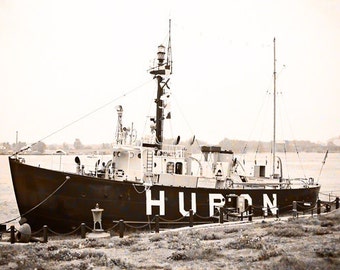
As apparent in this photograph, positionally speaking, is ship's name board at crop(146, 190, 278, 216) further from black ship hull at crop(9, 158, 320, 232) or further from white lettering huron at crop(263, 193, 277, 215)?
white lettering huron at crop(263, 193, 277, 215)

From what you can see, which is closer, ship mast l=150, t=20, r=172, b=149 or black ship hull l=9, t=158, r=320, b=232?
black ship hull l=9, t=158, r=320, b=232

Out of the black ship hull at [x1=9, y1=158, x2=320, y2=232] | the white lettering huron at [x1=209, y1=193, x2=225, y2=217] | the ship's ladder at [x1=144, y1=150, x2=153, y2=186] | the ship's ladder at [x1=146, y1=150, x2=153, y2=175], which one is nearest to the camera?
the black ship hull at [x1=9, y1=158, x2=320, y2=232]

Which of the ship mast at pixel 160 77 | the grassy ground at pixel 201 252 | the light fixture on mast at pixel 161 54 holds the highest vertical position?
the light fixture on mast at pixel 161 54

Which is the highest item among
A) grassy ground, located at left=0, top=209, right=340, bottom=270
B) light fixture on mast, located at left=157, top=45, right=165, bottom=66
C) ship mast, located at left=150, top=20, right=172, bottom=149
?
light fixture on mast, located at left=157, top=45, right=165, bottom=66

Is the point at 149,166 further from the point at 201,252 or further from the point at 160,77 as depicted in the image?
the point at 201,252

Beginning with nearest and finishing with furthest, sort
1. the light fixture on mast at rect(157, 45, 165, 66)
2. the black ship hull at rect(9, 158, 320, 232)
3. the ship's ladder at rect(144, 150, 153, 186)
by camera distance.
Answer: the black ship hull at rect(9, 158, 320, 232)
the ship's ladder at rect(144, 150, 153, 186)
the light fixture on mast at rect(157, 45, 165, 66)

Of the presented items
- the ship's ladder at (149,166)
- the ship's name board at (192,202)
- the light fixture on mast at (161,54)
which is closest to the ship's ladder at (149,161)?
the ship's ladder at (149,166)

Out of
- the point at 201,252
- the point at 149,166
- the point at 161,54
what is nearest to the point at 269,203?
the point at 149,166

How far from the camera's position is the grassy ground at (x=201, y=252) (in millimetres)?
8661

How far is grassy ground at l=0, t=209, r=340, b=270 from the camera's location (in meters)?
8.66

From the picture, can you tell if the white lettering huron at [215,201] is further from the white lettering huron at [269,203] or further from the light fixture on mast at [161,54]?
the light fixture on mast at [161,54]

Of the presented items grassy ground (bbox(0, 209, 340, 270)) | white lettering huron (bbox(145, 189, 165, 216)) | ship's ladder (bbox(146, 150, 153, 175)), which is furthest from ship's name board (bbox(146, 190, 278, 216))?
grassy ground (bbox(0, 209, 340, 270))

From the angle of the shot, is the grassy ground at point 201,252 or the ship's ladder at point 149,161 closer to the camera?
the grassy ground at point 201,252

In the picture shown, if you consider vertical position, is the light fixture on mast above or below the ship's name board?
above
